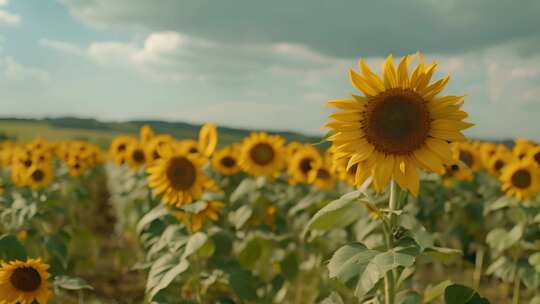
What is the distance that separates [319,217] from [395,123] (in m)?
0.72

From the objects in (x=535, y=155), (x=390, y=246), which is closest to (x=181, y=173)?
(x=390, y=246)

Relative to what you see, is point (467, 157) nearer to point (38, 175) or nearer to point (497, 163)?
point (497, 163)

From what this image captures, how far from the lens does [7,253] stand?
14.2ft

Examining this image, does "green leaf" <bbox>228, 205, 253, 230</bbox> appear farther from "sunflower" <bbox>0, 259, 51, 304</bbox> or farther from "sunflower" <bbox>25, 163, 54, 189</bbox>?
"sunflower" <bbox>25, 163, 54, 189</bbox>


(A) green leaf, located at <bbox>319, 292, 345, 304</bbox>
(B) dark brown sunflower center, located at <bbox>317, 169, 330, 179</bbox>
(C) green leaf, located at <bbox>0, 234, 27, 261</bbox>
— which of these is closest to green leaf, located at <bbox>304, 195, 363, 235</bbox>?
(A) green leaf, located at <bbox>319, 292, 345, 304</bbox>

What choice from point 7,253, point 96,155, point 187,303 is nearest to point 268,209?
point 187,303

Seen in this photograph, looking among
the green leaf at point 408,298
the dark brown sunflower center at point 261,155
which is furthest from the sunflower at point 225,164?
the green leaf at point 408,298

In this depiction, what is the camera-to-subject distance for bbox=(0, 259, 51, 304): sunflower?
411 centimetres

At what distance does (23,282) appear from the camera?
416 centimetres

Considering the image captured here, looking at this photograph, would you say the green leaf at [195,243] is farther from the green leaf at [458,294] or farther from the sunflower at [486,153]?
the sunflower at [486,153]

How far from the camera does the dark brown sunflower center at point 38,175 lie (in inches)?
295

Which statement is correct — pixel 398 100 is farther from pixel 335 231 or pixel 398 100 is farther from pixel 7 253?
pixel 335 231

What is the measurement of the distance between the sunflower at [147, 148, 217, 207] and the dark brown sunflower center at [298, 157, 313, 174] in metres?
3.42

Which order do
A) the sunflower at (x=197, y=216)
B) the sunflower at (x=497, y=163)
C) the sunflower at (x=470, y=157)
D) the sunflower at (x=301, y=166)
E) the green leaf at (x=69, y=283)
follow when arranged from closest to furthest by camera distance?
the green leaf at (x=69, y=283)
the sunflower at (x=197, y=216)
the sunflower at (x=301, y=166)
the sunflower at (x=497, y=163)
the sunflower at (x=470, y=157)
